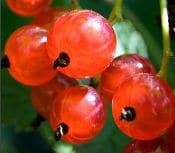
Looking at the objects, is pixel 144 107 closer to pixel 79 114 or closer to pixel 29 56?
pixel 79 114

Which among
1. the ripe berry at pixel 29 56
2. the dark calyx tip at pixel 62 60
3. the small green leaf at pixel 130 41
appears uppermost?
the dark calyx tip at pixel 62 60

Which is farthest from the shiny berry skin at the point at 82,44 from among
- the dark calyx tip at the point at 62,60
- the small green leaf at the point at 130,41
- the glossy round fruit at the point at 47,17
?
the small green leaf at the point at 130,41

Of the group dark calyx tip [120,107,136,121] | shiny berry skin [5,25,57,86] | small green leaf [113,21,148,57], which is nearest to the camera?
dark calyx tip [120,107,136,121]

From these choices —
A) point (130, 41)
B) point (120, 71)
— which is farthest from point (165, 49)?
point (130, 41)

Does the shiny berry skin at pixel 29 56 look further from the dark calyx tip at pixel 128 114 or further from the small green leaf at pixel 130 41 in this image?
the small green leaf at pixel 130 41

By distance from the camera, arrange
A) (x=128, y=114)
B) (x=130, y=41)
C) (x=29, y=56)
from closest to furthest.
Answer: (x=128, y=114), (x=29, y=56), (x=130, y=41)

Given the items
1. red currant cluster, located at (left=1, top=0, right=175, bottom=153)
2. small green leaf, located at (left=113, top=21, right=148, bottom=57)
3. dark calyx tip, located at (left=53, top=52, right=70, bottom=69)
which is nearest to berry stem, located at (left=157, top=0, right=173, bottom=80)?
red currant cluster, located at (left=1, top=0, right=175, bottom=153)

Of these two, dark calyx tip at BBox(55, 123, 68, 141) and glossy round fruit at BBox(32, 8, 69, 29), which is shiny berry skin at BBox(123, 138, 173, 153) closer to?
dark calyx tip at BBox(55, 123, 68, 141)

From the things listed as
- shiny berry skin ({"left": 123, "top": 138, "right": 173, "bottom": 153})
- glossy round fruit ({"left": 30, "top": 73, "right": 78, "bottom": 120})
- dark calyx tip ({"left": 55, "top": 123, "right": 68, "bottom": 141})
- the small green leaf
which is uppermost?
dark calyx tip ({"left": 55, "top": 123, "right": 68, "bottom": 141})
